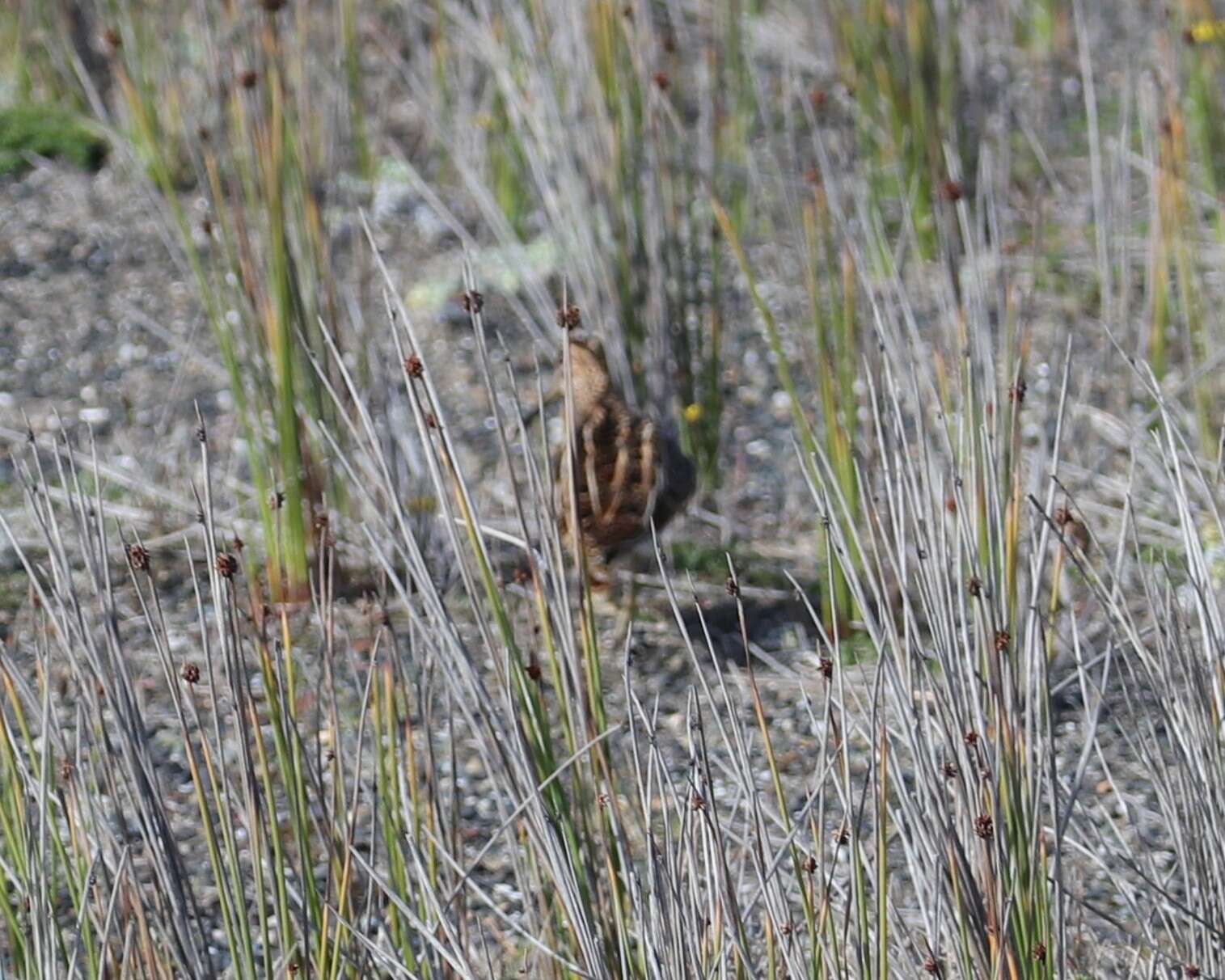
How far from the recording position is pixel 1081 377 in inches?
121

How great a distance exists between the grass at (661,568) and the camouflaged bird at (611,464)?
5.4 inches

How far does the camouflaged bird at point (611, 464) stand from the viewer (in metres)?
2.35

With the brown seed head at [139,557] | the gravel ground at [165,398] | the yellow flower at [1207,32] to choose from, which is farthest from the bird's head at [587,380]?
the yellow flower at [1207,32]

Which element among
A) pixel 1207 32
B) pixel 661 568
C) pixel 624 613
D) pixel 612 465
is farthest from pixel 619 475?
pixel 1207 32

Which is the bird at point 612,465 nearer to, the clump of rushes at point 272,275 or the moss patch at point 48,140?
the clump of rushes at point 272,275

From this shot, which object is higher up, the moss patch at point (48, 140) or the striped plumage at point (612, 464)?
the moss patch at point (48, 140)

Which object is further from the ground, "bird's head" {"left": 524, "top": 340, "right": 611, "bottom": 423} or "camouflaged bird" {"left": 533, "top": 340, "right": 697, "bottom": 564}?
"bird's head" {"left": 524, "top": 340, "right": 611, "bottom": 423}

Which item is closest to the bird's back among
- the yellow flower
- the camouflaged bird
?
the camouflaged bird

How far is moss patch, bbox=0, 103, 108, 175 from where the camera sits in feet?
13.5

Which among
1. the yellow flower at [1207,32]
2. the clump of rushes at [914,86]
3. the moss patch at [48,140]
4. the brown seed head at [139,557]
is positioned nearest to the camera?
the brown seed head at [139,557]

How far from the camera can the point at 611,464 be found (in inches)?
94.0

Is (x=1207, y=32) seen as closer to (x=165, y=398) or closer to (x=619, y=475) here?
(x=619, y=475)

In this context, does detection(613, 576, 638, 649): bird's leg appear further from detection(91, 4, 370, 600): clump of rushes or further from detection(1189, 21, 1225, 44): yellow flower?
detection(1189, 21, 1225, 44): yellow flower

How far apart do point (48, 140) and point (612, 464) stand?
92.9 inches
